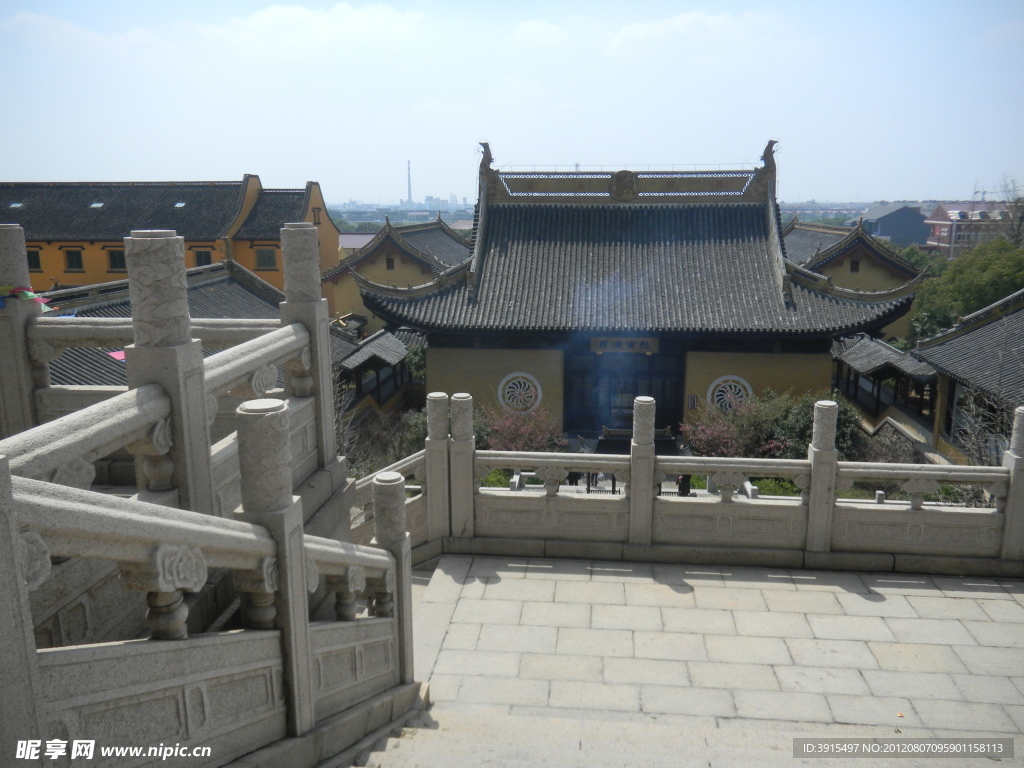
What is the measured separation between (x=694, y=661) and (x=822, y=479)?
8.45 feet

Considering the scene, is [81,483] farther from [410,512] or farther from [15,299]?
[410,512]

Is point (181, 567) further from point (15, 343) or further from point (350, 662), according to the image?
point (15, 343)

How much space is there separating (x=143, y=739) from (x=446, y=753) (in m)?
1.92

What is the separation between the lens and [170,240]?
351 centimetres

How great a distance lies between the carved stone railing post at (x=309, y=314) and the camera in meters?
5.30

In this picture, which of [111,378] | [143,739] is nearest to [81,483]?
[143,739]

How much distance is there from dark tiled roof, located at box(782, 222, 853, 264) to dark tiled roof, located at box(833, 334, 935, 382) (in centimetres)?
812

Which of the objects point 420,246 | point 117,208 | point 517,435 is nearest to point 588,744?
point 517,435

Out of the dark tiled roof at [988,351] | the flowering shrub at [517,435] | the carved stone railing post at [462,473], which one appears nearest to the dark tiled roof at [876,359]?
the dark tiled roof at [988,351]

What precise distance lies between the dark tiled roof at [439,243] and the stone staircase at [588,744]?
29076 mm

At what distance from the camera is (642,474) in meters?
8.05

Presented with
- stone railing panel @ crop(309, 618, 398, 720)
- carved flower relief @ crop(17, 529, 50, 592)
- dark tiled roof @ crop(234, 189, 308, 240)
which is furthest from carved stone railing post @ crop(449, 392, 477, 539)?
dark tiled roof @ crop(234, 189, 308, 240)

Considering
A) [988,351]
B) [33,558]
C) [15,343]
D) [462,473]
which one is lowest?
[462,473]

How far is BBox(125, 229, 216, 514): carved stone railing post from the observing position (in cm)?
347
